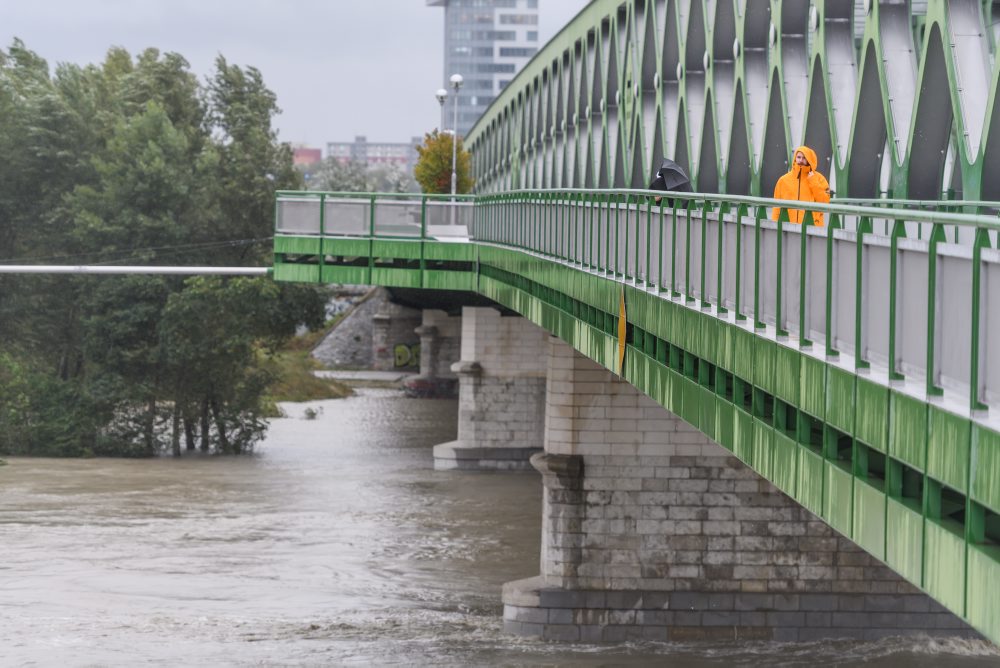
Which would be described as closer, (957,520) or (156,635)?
(957,520)

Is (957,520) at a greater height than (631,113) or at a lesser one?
lesser

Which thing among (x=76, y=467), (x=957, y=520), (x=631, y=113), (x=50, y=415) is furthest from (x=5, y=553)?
(x=957, y=520)

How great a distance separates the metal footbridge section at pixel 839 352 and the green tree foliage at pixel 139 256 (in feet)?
123

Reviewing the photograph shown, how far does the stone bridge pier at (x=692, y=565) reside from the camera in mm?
27516

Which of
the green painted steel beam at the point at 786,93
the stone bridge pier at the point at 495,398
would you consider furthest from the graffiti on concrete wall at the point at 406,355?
the green painted steel beam at the point at 786,93

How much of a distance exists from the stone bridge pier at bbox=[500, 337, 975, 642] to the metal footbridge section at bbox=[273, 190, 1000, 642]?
5.82 meters

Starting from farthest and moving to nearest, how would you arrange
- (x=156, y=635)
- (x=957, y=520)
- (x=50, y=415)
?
1. (x=50, y=415)
2. (x=156, y=635)
3. (x=957, y=520)

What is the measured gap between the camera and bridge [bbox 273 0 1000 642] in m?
9.30

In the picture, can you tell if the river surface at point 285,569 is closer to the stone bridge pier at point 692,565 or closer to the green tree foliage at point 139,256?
the stone bridge pier at point 692,565

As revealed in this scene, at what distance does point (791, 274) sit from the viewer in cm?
1281

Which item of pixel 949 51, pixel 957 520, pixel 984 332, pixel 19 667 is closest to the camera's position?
pixel 984 332

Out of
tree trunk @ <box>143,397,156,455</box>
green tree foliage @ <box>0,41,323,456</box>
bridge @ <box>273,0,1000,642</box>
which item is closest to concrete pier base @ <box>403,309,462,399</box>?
green tree foliage @ <box>0,41,323,456</box>

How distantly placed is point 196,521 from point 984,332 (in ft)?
113

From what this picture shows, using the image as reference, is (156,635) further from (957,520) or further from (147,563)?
(957,520)
